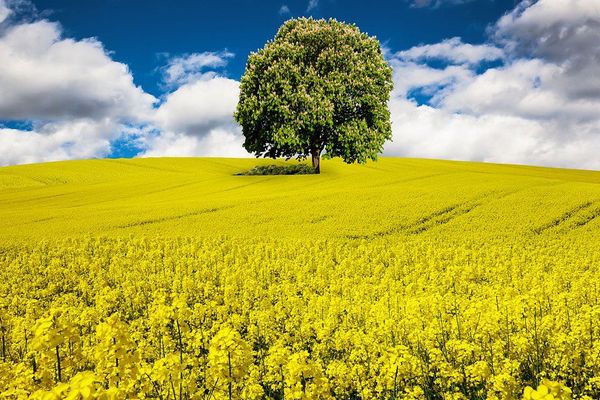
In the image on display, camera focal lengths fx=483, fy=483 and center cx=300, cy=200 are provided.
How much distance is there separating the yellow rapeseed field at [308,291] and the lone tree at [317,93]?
4331mm

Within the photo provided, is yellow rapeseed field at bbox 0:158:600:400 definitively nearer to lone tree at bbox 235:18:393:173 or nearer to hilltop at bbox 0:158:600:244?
hilltop at bbox 0:158:600:244

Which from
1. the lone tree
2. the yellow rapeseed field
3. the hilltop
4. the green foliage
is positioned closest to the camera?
the yellow rapeseed field

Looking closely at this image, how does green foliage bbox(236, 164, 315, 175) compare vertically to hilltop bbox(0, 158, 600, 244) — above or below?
above

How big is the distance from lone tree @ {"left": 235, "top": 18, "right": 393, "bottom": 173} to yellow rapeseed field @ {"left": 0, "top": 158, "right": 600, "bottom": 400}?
14.2 ft

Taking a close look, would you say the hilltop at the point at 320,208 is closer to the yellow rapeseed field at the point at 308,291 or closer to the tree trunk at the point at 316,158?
the yellow rapeseed field at the point at 308,291

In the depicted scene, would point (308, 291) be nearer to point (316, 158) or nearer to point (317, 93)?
point (317, 93)

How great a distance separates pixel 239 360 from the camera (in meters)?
5.39

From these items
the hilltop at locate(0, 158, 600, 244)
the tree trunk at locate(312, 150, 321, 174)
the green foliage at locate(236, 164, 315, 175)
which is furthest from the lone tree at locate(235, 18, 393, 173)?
the hilltop at locate(0, 158, 600, 244)

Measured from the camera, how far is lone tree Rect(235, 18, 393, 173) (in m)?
38.9

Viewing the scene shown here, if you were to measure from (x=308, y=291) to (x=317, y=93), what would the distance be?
2761 cm

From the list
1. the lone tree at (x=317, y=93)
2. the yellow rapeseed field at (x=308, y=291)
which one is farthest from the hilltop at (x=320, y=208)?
the lone tree at (x=317, y=93)

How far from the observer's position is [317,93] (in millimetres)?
39125

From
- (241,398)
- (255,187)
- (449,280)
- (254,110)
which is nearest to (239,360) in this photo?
(241,398)

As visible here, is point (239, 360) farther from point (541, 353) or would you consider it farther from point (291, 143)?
point (291, 143)
